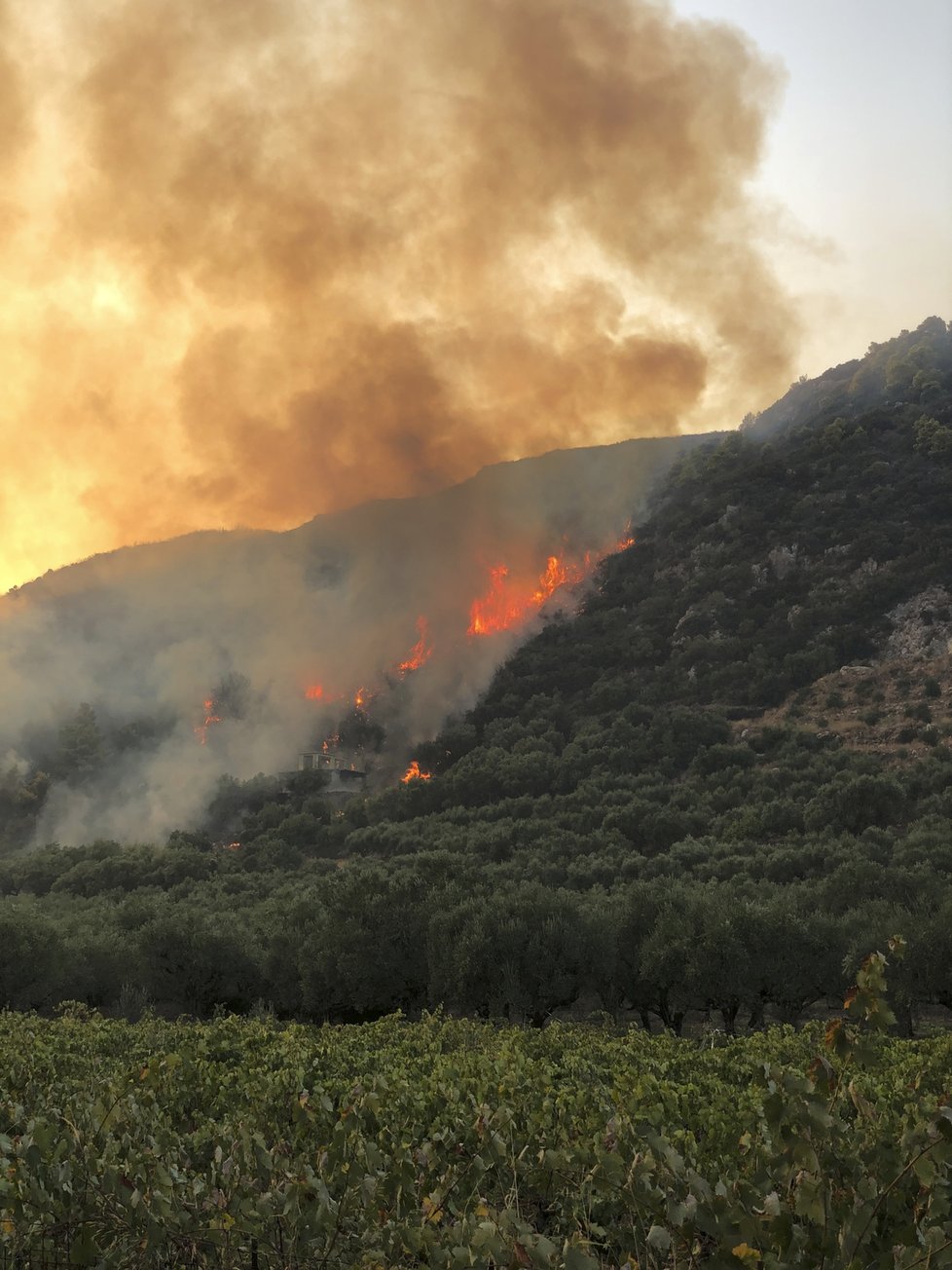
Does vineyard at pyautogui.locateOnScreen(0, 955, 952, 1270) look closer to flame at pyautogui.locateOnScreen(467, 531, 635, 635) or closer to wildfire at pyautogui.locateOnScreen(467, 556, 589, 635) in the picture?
wildfire at pyautogui.locateOnScreen(467, 556, 589, 635)

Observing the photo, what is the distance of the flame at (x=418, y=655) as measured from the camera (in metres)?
182

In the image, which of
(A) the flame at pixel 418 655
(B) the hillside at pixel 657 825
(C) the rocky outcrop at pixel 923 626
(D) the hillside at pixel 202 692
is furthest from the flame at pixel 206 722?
(C) the rocky outcrop at pixel 923 626

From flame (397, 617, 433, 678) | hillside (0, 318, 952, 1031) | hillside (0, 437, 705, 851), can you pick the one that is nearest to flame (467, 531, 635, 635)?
hillside (0, 437, 705, 851)

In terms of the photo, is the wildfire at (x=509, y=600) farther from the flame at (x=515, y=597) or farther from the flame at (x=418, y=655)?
the flame at (x=418, y=655)

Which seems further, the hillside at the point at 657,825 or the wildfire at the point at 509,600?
the wildfire at the point at 509,600

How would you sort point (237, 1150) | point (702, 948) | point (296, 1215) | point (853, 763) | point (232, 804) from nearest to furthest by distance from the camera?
point (296, 1215)
point (237, 1150)
point (702, 948)
point (853, 763)
point (232, 804)

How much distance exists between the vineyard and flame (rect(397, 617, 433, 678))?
160928mm

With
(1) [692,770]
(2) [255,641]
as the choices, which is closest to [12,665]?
(2) [255,641]

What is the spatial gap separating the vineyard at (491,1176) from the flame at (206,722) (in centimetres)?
16178

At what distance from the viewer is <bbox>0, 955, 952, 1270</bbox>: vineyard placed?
517 cm

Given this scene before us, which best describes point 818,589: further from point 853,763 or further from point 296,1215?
point 296,1215

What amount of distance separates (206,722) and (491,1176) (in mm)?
176990

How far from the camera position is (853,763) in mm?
104375

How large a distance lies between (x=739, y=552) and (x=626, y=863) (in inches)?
3795
